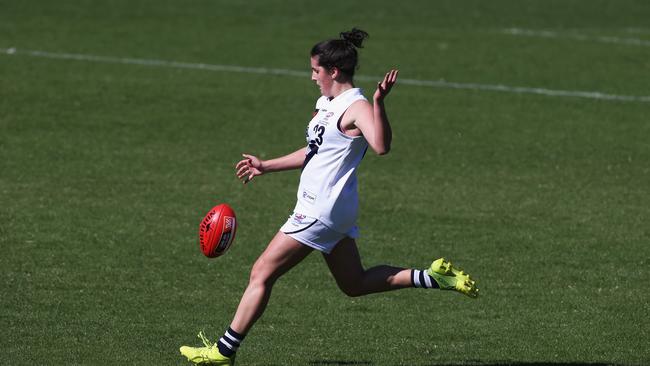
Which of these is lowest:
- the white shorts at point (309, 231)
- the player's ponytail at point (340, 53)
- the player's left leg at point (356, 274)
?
the player's left leg at point (356, 274)

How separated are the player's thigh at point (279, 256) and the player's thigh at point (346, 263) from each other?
0.31 m

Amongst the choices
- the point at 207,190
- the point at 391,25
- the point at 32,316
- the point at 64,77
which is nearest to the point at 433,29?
the point at 391,25

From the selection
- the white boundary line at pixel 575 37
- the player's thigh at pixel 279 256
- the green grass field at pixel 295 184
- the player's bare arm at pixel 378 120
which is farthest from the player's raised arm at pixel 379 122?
the white boundary line at pixel 575 37

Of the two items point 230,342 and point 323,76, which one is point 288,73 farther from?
point 230,342

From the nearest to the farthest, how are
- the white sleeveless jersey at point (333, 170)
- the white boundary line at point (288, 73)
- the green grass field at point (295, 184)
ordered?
the white sleeveless jersey at point (333, 170) → the green grass field at point (295, 184) → the white boundary line at point (288, 73)

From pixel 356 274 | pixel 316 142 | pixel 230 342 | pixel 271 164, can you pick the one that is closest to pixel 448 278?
pixel 356 274

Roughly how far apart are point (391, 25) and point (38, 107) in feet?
32.6

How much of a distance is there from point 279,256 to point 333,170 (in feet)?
2.37

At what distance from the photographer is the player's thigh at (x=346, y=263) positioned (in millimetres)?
8984

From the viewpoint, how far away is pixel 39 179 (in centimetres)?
1552

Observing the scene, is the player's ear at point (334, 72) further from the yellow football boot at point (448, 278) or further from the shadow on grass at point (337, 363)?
the shadow on grass at point (337, 363)

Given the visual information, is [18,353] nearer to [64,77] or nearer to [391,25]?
[64,77]

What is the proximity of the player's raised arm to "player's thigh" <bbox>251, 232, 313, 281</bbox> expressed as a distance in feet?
3.21

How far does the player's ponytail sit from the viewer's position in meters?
A: 8.68
